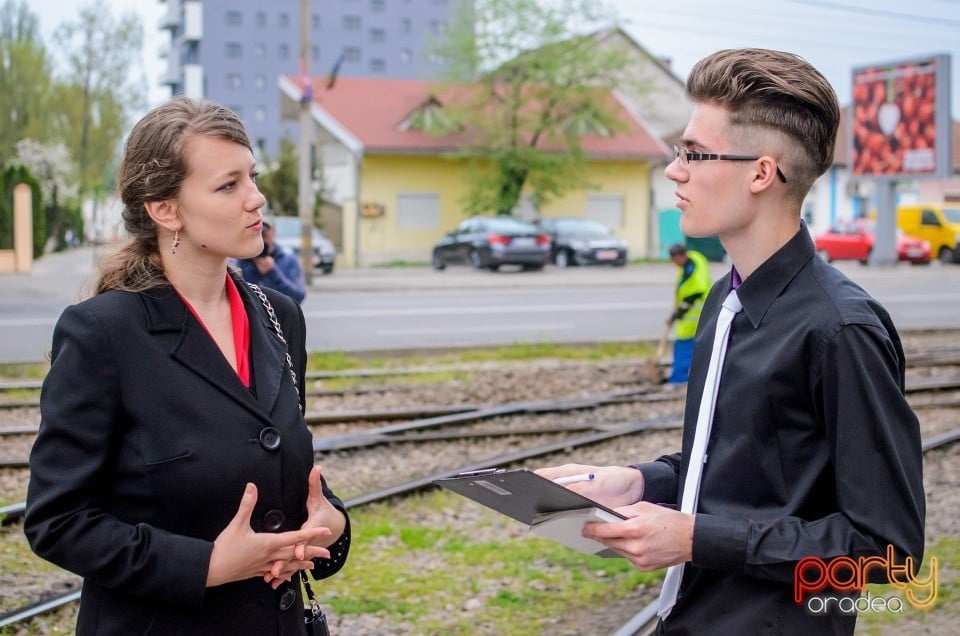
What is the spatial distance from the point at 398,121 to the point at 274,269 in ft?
111

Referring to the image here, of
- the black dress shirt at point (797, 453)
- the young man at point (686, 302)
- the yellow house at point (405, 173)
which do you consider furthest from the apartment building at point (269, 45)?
the black dress shirt at point (797, 453)

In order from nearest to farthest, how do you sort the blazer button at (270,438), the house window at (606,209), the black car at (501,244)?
the blazer button at (270,438) < the black car at (501,244) < the house window at (606,209)

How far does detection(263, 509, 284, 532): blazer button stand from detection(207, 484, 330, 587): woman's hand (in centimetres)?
3

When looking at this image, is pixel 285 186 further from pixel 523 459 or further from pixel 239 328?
pixel 239 328

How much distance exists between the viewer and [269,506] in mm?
2385

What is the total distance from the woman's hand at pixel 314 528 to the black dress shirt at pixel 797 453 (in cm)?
80

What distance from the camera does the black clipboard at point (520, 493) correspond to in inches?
84.7

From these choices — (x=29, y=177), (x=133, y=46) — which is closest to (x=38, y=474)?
(x=29, y=177)

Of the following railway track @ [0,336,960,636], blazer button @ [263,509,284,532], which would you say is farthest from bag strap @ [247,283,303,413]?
railway track @ [0,336,960,636]

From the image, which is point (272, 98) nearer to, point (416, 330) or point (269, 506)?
point (416, 330)

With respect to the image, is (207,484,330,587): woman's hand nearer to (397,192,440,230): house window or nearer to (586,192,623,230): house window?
(397,192,440,230): house window

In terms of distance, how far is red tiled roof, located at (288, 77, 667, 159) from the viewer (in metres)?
41.1

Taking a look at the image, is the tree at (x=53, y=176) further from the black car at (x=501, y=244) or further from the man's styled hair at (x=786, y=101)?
the man's styled hair at (x=786, y=101)

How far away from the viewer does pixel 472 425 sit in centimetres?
980
